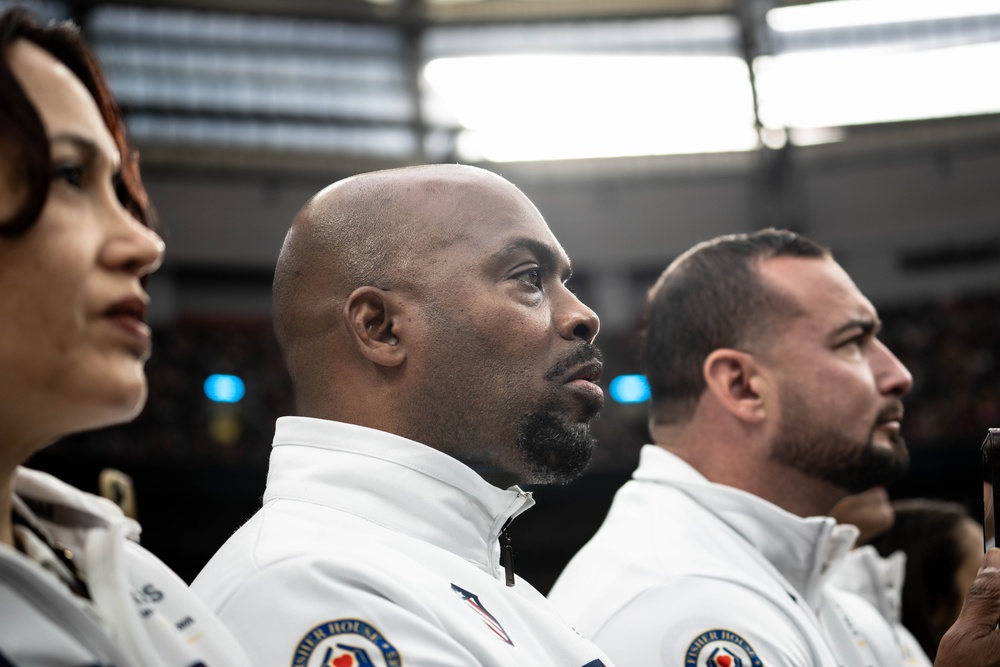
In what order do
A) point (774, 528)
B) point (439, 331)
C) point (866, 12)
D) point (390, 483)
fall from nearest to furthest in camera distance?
point (390, 483) < point (439, 331) < point (774, 528) < point (866, 12)

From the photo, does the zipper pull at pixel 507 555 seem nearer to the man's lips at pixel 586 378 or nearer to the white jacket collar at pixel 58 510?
the man's lips at pixel 586 378

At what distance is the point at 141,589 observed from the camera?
102 cm

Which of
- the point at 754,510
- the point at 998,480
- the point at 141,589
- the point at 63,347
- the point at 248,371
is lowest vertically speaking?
the point at 248,371

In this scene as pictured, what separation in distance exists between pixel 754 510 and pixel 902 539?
163 centimetres

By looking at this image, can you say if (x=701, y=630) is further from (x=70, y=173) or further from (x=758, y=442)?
(x=70, y=173)

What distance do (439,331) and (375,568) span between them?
1.40ft

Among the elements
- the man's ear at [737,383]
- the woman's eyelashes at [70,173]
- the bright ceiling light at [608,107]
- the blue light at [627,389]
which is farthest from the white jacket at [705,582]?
the bright ceiling light at [608,107]

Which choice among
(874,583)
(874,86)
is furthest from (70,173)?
(874,86)

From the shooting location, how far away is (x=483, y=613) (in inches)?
56.5

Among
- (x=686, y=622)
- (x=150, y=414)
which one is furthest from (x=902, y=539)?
(x=150, y=414)

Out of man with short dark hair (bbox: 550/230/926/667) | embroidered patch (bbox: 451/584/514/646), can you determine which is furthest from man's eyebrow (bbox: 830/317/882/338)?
embroidered patch (bbox: 451/584/514/646)

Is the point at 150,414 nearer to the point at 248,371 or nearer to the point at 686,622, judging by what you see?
the point at 248,371

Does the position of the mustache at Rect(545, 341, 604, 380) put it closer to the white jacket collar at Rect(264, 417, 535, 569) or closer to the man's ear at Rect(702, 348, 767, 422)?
the white jacket collar at Rect(264, 417, 535, 569)

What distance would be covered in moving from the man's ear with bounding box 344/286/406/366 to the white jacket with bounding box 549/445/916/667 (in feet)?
2.09
